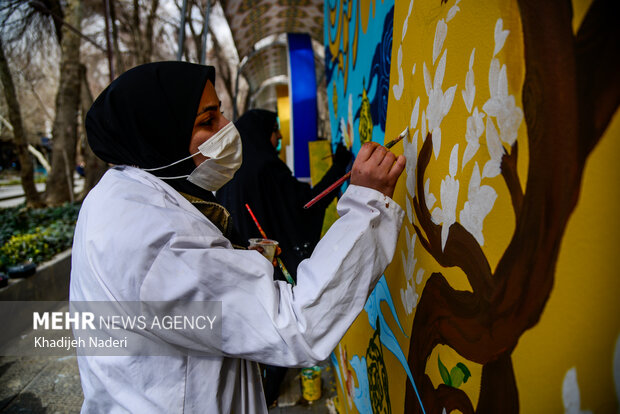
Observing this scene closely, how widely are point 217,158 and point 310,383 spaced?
2.25 m

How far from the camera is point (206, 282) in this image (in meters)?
0.96

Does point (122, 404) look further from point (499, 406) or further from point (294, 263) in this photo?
point (294, 263)

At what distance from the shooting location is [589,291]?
0.56m

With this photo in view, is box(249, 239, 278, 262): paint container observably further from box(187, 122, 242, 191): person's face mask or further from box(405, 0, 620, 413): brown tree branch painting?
box(405, 0, 620, 413): brown tree branch painting

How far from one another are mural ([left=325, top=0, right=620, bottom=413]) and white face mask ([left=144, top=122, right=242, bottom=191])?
2.05ft

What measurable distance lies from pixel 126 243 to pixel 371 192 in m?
0.64

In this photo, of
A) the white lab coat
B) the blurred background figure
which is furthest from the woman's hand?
the blurred background figure

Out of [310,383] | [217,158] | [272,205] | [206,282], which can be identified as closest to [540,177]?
[206,282]

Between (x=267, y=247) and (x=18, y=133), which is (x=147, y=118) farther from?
(x=18, y=133)

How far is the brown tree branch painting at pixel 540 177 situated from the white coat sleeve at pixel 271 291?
0.26m

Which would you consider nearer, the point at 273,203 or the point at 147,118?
the point at 147,118

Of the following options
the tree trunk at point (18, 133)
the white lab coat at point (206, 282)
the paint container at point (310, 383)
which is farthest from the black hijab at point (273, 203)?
the tree trunk at point (18, 133)

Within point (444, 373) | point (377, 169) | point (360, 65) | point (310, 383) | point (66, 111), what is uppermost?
point (66, 111)

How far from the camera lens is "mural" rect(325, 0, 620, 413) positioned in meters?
0.55
